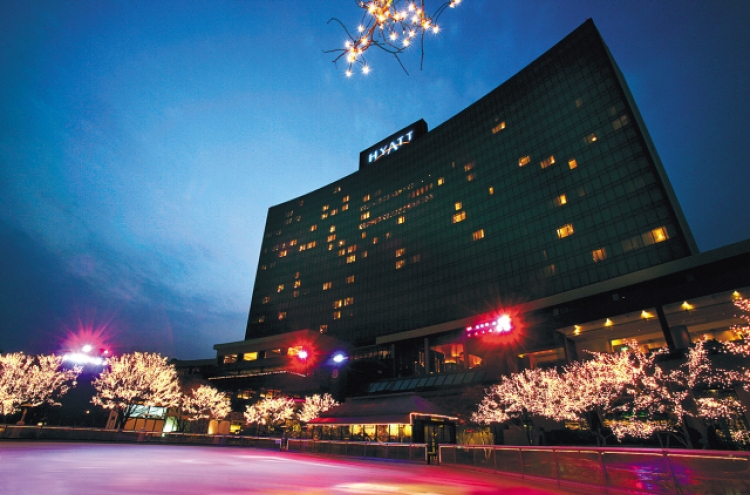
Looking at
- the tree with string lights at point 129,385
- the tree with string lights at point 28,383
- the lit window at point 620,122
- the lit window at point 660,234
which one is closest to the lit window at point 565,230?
the lit window at point 660,234

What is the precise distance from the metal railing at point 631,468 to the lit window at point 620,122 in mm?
69088

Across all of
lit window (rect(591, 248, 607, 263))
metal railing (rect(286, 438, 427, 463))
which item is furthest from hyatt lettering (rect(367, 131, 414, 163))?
metal railing (rect(286, 438, 427, 463))

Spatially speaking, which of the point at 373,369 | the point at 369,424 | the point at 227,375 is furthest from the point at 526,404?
the point at 227,375

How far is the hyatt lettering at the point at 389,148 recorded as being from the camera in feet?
391

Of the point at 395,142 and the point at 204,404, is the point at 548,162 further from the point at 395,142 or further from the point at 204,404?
the point at 204,404

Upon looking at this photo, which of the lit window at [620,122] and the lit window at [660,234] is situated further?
the lit window at [620,122]

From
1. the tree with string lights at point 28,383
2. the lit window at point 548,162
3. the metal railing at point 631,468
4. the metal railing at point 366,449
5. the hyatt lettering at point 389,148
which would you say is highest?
the hyatt lettering at point 389,148

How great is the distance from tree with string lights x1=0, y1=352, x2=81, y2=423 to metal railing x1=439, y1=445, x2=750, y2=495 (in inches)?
1845

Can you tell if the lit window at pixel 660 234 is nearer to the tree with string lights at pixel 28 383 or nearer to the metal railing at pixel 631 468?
the metal railing at pixel 631 468

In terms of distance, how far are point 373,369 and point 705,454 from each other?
220 feet

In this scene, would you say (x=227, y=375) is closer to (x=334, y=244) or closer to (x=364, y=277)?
(x=364, y=277)

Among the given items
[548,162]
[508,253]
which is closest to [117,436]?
[508,253]

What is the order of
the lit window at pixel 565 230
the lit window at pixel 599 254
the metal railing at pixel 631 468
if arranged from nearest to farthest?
the metal railing at pixel 631 468
the lit window at pixel 599 254
the lit window at pixel 565 230

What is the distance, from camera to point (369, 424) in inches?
1275
